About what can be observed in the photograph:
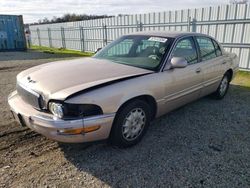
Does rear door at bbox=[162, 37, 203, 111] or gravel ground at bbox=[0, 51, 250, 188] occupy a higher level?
rear door at bbox=[162, 37, 203, 111]

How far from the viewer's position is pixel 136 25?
12.2m

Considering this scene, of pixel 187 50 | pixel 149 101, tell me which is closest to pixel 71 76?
pixel 149 101

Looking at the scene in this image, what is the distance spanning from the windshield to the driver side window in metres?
0.22

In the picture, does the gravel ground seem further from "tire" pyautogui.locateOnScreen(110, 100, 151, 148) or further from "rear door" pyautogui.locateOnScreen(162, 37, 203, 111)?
"rear door" pyautogui.locateOnScreen(162, 37, 203, 111)

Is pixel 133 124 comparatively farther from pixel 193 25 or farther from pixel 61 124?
pixel 193 25

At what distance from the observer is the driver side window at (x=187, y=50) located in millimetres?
3737

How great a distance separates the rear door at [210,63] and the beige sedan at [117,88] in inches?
0.8

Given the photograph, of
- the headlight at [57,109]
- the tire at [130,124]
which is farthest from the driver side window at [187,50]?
the headlight at [57,109]

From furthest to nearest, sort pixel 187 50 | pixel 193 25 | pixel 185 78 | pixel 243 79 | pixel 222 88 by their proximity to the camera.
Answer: pixel 193 25, pixel 243 79, pixel 222 88, pixel 187 50, pixel 185 78

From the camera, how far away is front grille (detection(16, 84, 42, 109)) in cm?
275

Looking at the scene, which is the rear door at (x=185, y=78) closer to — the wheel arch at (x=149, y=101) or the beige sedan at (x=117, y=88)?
the beige sedan at (x=117, y=88)

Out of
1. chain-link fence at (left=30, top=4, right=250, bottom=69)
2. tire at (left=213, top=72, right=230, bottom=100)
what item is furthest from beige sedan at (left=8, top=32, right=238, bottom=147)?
chain-link fence at (left=30, top=4, right=250, bottom=69)

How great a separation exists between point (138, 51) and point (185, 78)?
36.3 inches

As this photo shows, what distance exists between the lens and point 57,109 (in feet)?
8.35
